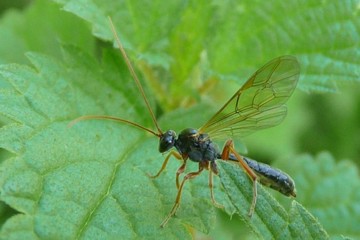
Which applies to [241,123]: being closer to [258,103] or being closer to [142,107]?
[258,103]

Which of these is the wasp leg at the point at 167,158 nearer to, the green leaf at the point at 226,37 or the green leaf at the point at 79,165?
the green leaf at the point at 79,165

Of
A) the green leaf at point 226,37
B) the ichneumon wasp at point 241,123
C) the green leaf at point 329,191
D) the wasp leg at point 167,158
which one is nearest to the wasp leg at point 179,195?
the ichneumon wasp at point 241,123

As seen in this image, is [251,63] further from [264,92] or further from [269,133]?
[269,133]

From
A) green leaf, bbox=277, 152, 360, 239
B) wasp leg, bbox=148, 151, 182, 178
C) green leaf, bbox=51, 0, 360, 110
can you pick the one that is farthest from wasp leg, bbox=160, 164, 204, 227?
green leaf, bbox=277, 152, 360, 239

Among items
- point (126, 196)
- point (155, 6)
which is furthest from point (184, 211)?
point (155, 6)

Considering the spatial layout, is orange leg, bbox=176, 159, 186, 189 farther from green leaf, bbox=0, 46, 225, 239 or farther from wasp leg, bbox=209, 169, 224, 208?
wasp leg, bbox=209, 169, 224, 208
